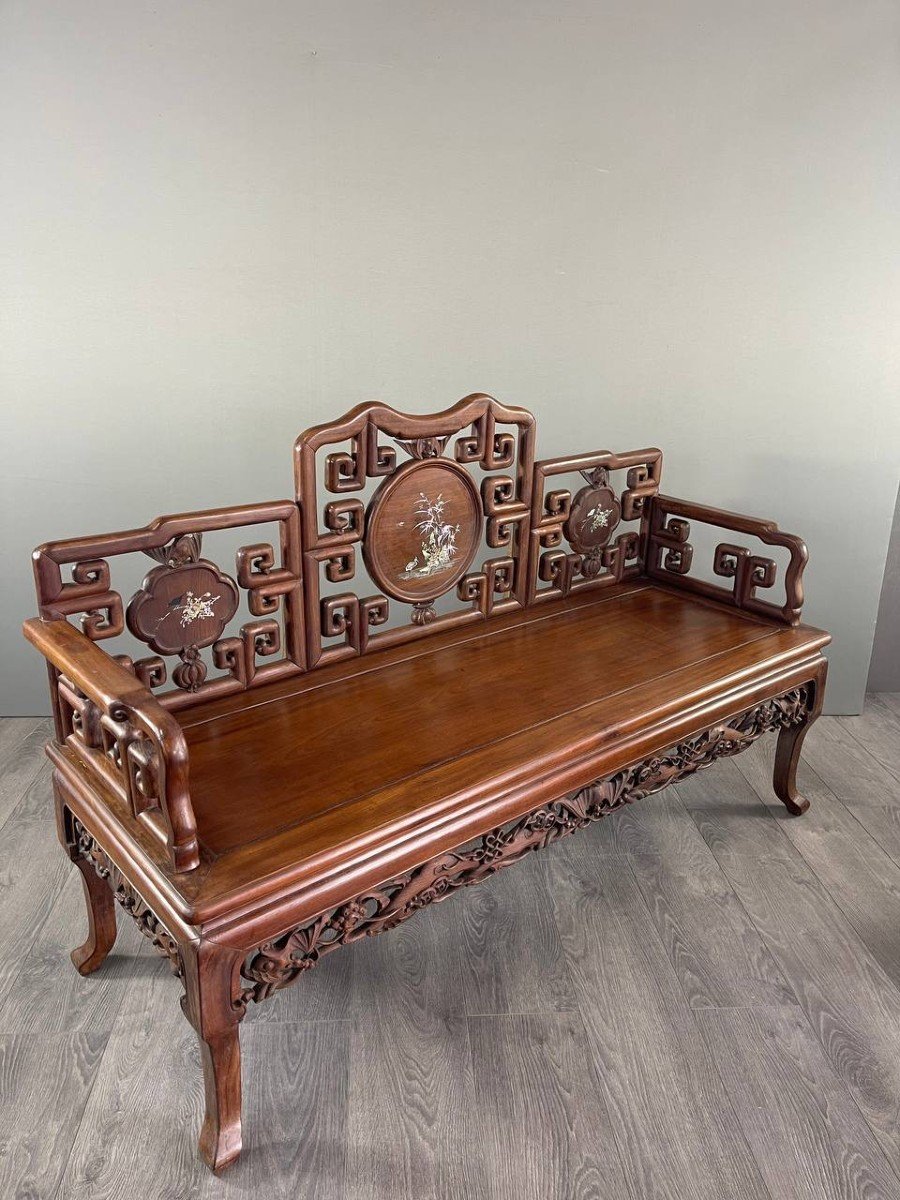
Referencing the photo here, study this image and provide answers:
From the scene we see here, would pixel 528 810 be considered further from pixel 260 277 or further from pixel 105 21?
pixel 105 21

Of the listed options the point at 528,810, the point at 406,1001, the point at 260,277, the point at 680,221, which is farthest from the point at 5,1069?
the point at 680,221

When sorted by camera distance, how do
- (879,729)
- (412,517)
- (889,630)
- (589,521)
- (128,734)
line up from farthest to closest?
(889,630)
(879,729)
(589,521)
(412,517)
(128,734)

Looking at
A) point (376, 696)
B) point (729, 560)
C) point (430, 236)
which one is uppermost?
point (430, 236)

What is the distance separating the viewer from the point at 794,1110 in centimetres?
154

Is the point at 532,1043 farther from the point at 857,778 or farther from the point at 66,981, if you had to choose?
the point at 857,778

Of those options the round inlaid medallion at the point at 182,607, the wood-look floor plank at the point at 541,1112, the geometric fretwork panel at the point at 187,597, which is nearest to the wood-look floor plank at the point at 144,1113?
the wood-look floor plank at the point at 541,1112

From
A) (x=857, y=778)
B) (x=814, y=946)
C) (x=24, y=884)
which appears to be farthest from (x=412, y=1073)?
(x=857, y=778)

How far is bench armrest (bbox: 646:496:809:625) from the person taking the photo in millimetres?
2219

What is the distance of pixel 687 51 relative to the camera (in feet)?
7.80

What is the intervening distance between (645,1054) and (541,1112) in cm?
23

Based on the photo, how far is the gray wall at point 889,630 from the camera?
9.69 ft

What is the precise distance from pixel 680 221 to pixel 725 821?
161 centimetres

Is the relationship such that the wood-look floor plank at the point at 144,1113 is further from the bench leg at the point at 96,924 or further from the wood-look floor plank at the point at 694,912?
the wood-look floor plank at the point at 694,912

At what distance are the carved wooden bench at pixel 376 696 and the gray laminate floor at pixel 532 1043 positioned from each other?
13 centimetres
